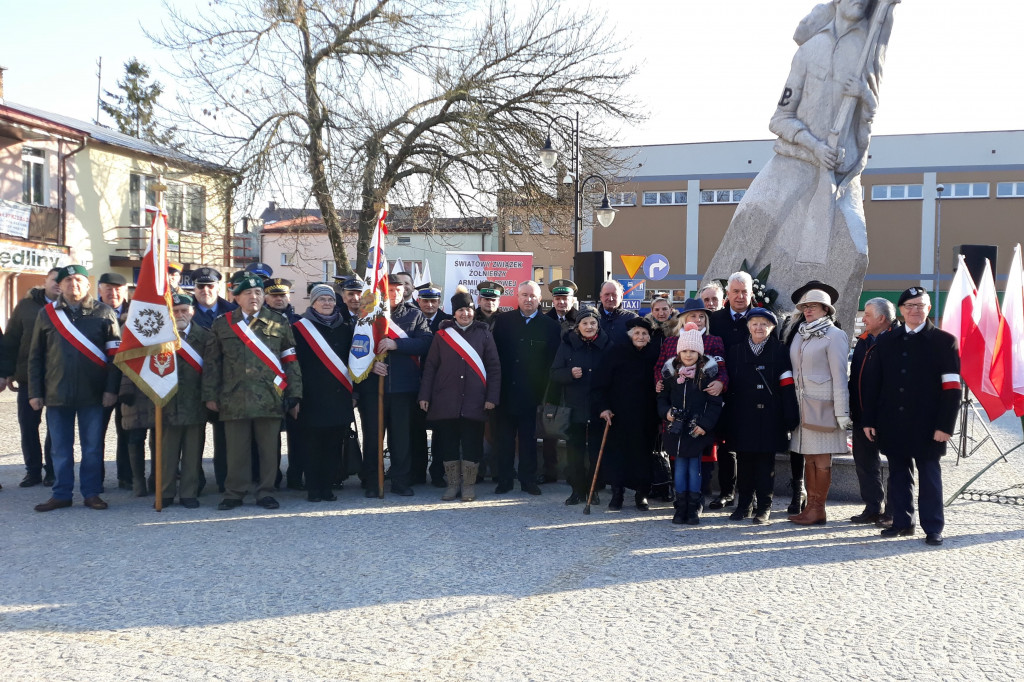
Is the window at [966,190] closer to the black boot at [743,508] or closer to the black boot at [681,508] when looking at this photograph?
the black boot at [743,508]

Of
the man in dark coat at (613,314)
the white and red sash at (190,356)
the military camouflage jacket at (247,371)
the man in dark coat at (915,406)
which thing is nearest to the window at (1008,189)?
the man in dark coat at (613,314)

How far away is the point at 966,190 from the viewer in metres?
41.1

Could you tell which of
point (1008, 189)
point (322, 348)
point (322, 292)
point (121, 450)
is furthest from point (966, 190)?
point (121, 450)

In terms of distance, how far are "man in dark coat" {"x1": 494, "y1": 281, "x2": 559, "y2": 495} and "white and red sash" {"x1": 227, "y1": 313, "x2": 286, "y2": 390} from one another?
1980 millimetres

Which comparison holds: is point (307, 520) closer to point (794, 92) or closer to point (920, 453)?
point (920, 453)

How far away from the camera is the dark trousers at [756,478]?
6973 mm

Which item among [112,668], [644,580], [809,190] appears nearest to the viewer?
[112,668]

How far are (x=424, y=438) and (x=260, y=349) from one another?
1883 mm

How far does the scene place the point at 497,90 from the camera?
19906 mm

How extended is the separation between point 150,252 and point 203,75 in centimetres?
1308

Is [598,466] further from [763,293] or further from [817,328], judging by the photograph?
[763,293]

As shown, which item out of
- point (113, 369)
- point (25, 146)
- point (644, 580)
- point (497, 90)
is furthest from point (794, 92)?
point (25, 146)

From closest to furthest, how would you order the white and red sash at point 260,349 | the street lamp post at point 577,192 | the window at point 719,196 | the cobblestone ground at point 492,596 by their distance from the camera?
the cobblestone ground at point 492,596, the white and red sash at point 260,349, the street lamp post at point 577,192, the window at point 719,196

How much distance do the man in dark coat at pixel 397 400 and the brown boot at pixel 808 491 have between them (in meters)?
3.25
